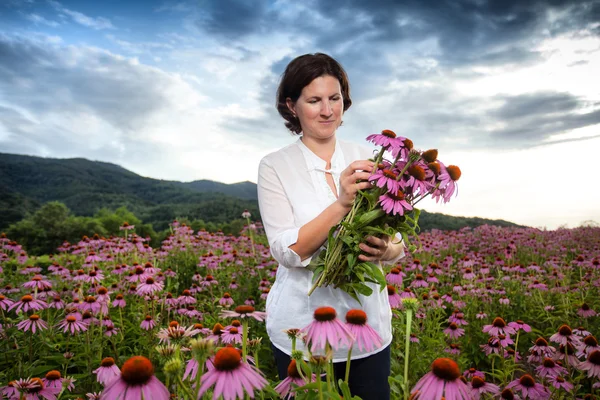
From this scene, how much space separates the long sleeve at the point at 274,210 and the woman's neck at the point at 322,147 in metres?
0.25

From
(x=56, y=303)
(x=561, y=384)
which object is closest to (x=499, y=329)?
(x=561, y=384)

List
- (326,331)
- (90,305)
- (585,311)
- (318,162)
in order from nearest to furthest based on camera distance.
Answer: (326,331), (318,162), (90,305), (585,311)

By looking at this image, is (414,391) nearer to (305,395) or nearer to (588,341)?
(305,395)

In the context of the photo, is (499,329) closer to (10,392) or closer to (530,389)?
→ (530,389)

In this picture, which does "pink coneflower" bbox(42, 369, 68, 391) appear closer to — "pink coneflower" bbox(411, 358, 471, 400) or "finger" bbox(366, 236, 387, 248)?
"finger" bbox(366, 236, 387, 248)

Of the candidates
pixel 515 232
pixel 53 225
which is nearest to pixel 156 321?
pixel 515 232

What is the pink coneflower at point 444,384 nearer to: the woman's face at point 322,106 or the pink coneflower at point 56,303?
the woman's face at point 322,106

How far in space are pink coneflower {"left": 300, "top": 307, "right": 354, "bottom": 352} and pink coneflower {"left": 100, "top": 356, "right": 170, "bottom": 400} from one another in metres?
0.36

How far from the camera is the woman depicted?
6.03 ft

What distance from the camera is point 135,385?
3.01 ft

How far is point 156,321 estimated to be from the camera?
3490 millimetres

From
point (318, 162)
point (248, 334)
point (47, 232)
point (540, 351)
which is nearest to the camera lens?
point (318, 162)

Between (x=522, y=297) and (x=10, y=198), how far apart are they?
104 feet

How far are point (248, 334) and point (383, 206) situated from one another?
9.02 feet
